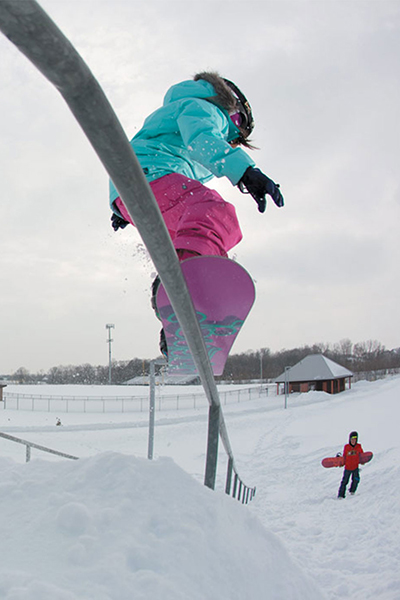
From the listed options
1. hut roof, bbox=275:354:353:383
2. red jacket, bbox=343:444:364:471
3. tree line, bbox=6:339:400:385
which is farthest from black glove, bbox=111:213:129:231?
tree line, bbox=6:339:400:385

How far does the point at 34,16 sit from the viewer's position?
78 centimetres

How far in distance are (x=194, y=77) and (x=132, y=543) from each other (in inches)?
99.3

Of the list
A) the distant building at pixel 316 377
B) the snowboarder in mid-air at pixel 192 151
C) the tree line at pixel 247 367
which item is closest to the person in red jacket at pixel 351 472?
the snowboarder in mid-air at pixel 192 151

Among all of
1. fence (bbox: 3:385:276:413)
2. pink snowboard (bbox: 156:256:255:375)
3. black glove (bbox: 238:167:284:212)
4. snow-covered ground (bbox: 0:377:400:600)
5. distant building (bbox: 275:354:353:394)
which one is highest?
black glove (bbox: 238:167:284:212)

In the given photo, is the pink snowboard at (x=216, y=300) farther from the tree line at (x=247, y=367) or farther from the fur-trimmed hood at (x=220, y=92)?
the tree line at (x=247, y=367)

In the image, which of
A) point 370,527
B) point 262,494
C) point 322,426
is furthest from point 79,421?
point 370,527

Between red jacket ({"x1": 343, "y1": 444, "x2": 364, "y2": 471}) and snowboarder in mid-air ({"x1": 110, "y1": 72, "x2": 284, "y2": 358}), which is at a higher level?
snowboarder in mid-air ({"x1": 110, "y1": 72, "x2": 284, "y2": 358})

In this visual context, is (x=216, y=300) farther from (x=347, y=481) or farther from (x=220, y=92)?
(x=347, y=481)

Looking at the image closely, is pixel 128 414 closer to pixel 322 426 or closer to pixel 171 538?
pixel 322 426

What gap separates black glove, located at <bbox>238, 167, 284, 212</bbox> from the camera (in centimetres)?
171

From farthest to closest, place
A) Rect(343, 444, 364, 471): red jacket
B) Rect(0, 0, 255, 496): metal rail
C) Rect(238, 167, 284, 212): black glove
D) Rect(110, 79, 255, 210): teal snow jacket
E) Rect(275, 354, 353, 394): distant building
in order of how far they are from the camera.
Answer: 1. Rect(275, 354, 353, 394): distant building
2. Rect(343, 444, 364, 471): red jacket
3. Rect(110, 79, 255, 210): teal snow jacket
4. Rect(238, 167, 284, 212): black glove
5. Rect(0, 0, 255, 496): metal rail

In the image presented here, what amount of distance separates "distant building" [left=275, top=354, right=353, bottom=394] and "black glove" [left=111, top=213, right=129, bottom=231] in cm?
3970

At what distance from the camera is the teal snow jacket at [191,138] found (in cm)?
187

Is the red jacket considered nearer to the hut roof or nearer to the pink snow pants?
the pink snow pants
